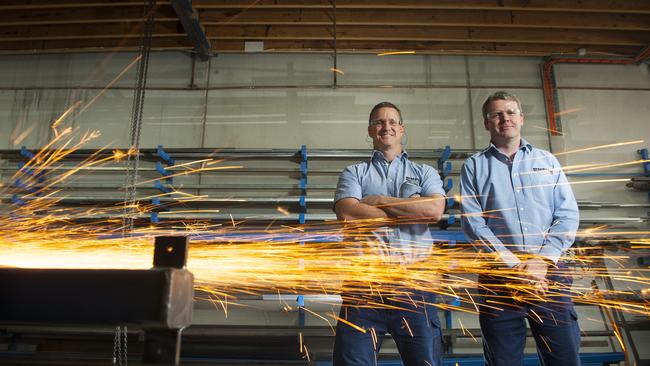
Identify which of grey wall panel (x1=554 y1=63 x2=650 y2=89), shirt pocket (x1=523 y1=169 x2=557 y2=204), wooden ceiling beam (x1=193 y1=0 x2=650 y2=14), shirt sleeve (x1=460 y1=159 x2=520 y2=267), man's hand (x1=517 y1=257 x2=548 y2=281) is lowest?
man's hand (x1=517 y1=257 x2=548 y2=281)

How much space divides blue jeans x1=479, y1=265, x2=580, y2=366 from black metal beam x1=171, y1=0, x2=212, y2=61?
3.94m

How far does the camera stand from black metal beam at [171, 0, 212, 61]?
14.0 ft

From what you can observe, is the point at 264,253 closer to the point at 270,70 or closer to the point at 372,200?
the point at 372,200

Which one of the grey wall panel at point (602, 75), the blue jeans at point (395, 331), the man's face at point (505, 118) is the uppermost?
the grey wall panel at point (602, 75)

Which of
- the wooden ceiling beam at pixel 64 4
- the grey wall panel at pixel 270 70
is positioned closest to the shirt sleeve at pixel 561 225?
the grey wall panel at pixel 270 70

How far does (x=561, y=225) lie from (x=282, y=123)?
148 inches

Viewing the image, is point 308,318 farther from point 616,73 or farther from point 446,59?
point 616,73

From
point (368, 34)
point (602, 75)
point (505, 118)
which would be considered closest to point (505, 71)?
point (602, 75)

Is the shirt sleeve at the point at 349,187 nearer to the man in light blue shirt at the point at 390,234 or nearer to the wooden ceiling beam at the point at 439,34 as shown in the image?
the man in light blue shirt at the point at 390,234

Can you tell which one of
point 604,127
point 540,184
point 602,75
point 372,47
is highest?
point 372,47

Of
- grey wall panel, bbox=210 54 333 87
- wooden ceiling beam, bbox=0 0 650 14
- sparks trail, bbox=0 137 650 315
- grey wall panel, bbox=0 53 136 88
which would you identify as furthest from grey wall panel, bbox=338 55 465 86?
grey wall panel, bbox=0 53 136 88

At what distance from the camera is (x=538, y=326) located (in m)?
1.89

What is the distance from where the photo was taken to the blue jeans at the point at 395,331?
193cm

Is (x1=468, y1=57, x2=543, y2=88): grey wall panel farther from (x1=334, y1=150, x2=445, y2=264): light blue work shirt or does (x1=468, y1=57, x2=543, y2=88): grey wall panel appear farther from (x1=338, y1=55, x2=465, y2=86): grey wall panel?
(x1=334, y1=150, x2=445, y2=264): light blue work shirt
